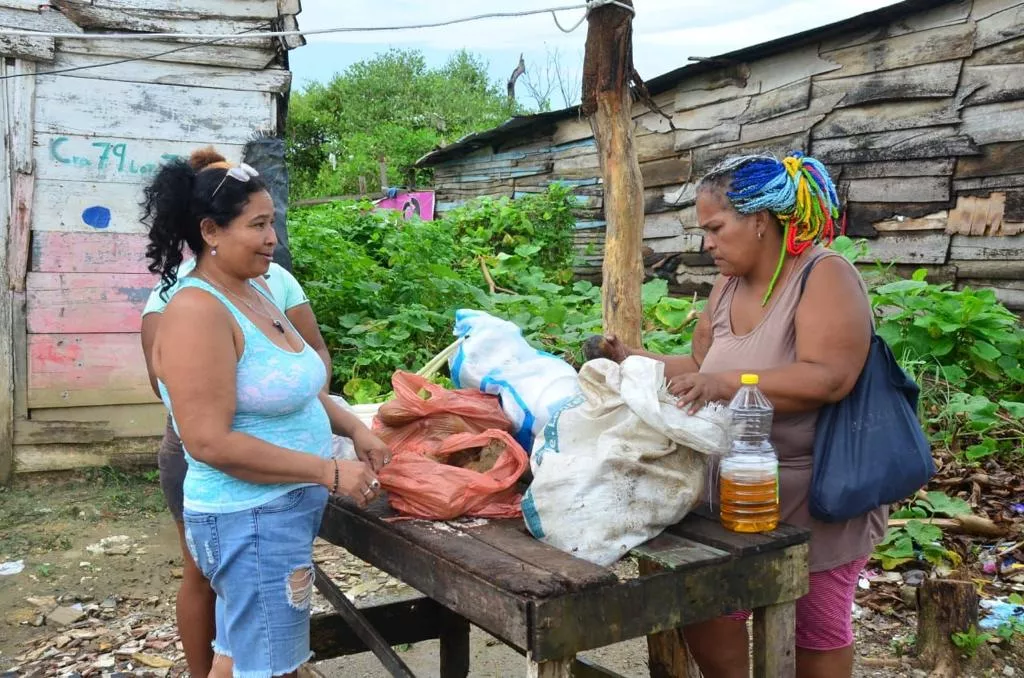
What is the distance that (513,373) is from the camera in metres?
2.59

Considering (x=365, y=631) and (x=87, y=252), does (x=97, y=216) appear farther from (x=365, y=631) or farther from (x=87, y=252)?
(x=365, y=631)

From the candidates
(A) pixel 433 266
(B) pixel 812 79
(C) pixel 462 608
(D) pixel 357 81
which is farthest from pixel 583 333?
(D) pixel 357 81

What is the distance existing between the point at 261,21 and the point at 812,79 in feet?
15.3

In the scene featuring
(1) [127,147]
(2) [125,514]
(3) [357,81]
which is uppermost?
(3) [357,81]

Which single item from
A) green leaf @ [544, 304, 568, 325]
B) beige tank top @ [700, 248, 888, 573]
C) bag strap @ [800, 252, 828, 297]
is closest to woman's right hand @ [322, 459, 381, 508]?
beige tank top @ [700, 248, 888, 573]

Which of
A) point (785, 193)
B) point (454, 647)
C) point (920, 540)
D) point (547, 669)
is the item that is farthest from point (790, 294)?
point (920, 540)

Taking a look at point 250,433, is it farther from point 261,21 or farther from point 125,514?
point 261,21

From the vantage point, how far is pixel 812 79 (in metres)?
7.86

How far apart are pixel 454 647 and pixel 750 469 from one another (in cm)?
169

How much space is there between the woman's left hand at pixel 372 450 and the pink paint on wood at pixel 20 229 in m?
4.31

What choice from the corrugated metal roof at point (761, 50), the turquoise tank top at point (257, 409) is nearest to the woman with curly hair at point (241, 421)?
the turquoise tank top at point (257, 409)

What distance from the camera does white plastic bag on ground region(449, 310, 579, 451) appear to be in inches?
97.1

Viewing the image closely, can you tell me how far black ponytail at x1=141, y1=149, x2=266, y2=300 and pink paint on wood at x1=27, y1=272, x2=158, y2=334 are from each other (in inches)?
158

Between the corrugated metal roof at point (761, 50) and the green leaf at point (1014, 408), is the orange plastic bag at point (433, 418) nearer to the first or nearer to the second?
the green leaf at point (1014, 408)
